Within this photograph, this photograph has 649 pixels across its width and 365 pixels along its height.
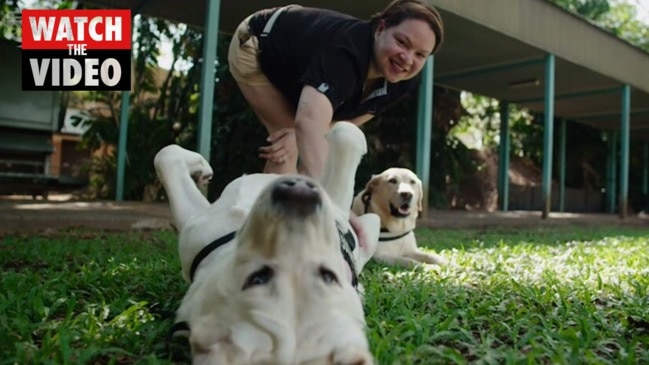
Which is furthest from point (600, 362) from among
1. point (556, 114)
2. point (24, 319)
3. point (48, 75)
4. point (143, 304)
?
point (556, 114)

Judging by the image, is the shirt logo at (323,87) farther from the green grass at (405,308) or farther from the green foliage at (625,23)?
the green foliage at (625,23)

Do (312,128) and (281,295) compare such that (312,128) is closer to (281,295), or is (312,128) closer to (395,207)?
(281,295)

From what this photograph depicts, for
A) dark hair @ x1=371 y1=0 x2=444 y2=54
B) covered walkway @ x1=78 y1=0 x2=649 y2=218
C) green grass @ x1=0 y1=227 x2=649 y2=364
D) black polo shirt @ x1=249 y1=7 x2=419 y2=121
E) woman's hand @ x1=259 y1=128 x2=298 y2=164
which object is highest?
covered walkway @ x1=78 y1=0 x2=649 y2=218

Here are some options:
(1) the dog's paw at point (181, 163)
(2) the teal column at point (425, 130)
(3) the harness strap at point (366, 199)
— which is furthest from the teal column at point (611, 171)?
(1) the dog's paw at point (181, 163)

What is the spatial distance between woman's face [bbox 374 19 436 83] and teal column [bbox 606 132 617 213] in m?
17.6

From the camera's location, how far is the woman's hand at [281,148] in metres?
3.46

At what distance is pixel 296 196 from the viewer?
1518mm

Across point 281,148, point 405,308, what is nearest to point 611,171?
point 281,148

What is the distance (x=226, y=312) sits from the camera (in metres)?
1.48

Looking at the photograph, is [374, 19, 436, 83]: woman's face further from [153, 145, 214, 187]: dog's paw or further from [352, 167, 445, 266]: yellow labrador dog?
[352, 167, 445, 266]: yellow labrador dog

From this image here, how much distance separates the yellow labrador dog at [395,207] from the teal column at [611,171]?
52.1ft

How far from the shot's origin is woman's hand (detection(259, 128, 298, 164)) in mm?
3463

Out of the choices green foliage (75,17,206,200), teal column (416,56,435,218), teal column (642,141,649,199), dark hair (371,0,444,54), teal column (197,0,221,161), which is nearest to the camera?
dark hair (371,0,444,54)

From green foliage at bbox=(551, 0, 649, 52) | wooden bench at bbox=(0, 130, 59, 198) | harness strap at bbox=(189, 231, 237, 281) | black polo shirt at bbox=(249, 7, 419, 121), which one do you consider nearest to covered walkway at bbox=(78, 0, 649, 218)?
wooden bench at bbox=(0, 130, 59, 198)
